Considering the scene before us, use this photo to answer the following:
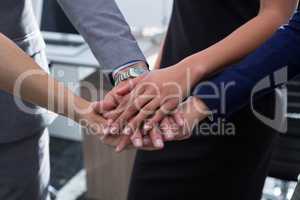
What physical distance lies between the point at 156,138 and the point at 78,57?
3.17ft

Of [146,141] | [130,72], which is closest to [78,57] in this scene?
[130,72]

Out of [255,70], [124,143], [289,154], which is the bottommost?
[289,154]

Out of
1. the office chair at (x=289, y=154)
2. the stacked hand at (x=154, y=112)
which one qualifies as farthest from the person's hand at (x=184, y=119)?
the office chair at (x=289, y=154)

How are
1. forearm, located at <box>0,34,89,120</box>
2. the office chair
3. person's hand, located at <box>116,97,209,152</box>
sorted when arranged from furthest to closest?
the office chair
person's hand, located at <box>116,97,209,152</box>
forearm, located at <box>0,34,89,120</box>

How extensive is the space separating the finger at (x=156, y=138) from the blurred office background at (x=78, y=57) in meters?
0.64

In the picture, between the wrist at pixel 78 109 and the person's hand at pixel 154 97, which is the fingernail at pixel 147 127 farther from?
the wrist at pixel 78 109

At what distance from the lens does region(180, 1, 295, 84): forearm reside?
44.5 inches

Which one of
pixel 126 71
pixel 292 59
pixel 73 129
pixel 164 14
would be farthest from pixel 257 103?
pixel 73 129

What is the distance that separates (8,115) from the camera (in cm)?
116

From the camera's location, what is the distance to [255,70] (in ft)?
3.56

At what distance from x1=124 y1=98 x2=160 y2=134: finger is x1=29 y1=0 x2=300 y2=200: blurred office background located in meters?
0.67

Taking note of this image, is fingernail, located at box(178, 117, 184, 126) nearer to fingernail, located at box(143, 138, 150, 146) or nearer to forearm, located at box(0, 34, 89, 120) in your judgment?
fingernail, located at box(143, 138, 150, 146)

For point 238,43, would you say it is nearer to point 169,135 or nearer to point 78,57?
point 169,135

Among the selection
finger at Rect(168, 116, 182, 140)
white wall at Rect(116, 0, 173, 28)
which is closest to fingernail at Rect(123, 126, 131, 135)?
finger at Rect(168, 116, 182, 140)
